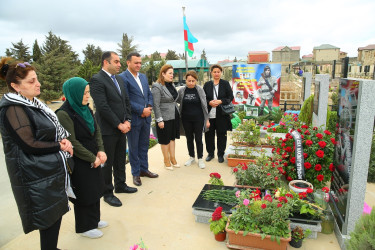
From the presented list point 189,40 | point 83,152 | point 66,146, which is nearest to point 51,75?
point 189,40

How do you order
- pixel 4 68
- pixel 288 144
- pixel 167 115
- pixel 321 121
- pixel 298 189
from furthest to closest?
pixel 321 121 → pixel 167 115 → pixel 288 144 → pixel 298 189 → pixel 4 68

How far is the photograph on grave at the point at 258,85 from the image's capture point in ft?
27.1

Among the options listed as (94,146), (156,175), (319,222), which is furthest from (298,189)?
(94,146)

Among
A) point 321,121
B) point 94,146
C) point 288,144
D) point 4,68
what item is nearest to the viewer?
point 4,68

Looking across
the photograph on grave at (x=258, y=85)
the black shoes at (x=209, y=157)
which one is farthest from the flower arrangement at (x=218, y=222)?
the photograph on grave at (x=258, y=85)

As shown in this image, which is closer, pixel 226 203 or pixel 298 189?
pixel 226 203

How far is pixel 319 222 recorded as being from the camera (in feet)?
8.86

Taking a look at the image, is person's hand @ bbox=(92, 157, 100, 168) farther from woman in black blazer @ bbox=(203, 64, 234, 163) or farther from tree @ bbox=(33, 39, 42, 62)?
tree @ bbox=(33, 39, 42, 62)

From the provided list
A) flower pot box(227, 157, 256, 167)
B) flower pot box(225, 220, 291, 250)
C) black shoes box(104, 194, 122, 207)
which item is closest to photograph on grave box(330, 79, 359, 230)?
flower pot box(225, 220, 291, 250)

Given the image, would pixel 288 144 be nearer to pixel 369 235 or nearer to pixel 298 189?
pixel 298 189

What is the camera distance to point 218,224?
2660 mm

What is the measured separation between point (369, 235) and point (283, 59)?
243 feet

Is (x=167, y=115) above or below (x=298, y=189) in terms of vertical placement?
above

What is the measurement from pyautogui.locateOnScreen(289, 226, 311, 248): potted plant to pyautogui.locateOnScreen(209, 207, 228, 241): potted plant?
69 centimetres
